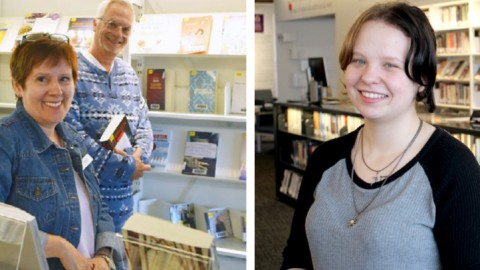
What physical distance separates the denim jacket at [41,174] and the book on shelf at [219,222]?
478mm

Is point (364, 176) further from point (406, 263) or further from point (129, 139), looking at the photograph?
point (129, 139)

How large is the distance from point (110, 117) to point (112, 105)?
5 centimetres

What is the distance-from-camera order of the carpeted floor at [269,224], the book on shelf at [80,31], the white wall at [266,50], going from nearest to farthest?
the book on shelf at [80,31], the carpeted floor at [269,224], the white wall at [266,50]

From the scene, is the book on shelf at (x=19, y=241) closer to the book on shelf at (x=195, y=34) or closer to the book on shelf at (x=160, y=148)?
the book on shelf at (x=160, y=148)

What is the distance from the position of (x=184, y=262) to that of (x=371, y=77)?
2.29 ft

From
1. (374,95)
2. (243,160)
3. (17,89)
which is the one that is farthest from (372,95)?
(17,89)

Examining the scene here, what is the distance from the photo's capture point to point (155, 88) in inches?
93.2

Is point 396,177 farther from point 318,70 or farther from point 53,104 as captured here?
point 318,70

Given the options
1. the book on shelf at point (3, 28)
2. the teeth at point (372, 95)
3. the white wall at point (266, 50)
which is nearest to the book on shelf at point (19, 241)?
the teeth at point (372, 95)

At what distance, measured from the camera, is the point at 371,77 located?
1448 millimetres

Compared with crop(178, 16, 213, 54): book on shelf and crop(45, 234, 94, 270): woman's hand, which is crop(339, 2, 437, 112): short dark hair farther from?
crop(45, 234, 94, 270): woman's hand

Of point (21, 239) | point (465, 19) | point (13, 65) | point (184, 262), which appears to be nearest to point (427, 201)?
point (184, 262)

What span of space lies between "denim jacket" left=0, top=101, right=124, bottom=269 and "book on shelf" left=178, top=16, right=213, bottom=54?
2.10 feet

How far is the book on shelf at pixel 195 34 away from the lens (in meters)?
2.36
